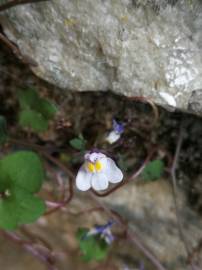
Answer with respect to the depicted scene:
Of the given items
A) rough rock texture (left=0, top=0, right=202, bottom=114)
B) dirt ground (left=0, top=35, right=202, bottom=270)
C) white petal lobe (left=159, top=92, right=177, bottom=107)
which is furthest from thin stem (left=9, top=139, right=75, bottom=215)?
white petal lobe (left=159, top=92, right=177, bottom=107)

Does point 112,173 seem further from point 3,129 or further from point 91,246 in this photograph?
point 91,246

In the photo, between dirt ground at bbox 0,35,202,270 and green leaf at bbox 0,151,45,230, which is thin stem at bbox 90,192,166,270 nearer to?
dirt ground at bbox 0,35,202,270

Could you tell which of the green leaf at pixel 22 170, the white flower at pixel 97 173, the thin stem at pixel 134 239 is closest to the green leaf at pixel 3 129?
the green leaf at pixel 22 170


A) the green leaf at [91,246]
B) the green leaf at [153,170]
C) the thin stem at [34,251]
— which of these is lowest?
the thin stem at [34,251]

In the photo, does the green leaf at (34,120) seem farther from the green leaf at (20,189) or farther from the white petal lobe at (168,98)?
the white petal lobe at (168,98)

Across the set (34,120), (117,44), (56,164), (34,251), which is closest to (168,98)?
(117,44)
